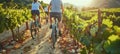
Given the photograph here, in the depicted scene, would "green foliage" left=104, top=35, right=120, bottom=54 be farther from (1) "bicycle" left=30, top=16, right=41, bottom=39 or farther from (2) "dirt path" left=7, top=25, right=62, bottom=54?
(1) "bicycle" left=30, top=16, right=41, bottom=39

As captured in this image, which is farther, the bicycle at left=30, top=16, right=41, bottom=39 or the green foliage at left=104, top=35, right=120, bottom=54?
the bicycle at left=30, top=16, right=41, bottom=39

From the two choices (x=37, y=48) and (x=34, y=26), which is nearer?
(x=37, y=48)

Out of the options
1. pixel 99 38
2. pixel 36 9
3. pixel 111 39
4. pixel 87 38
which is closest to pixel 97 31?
pixel 99 38

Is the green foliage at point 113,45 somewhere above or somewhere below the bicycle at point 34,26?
above

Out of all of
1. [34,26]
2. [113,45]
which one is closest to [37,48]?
[34,26]

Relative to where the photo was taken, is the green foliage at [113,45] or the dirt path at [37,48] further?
the dirt path at [37,48]

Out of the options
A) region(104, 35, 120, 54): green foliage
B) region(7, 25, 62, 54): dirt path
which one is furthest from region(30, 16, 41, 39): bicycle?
region(104, 35, 120, 54): green foliage

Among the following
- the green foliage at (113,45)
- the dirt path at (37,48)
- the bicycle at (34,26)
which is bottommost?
the dirt path at (37,48)

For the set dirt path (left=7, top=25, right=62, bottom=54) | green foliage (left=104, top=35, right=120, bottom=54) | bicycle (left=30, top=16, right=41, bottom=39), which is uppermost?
green foliage (left=104, top=35, right=120, bottom=54)

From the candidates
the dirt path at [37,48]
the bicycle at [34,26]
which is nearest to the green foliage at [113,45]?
the dirt path at [37,48]

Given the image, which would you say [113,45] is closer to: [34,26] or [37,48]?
[37,48]

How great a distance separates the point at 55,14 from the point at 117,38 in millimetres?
5186

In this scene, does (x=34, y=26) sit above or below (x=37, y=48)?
above

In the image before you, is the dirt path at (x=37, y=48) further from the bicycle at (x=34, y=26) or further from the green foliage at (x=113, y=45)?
the green foliage at (x=113, y=45)
